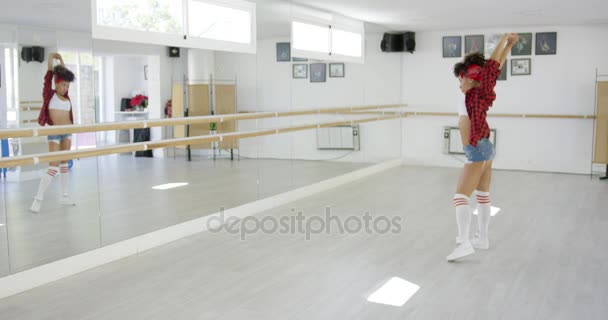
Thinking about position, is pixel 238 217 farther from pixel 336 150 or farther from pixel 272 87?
pixel 336 150

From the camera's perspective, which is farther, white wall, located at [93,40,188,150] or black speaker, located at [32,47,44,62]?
white wall, located at [93,40,188,150]

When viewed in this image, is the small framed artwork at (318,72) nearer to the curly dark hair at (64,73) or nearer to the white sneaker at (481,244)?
the white sneaker at (481,244)

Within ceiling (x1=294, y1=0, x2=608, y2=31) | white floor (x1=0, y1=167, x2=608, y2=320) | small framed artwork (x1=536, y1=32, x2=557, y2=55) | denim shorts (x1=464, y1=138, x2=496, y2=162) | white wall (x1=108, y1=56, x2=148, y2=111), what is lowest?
white floor (x1=0, y1=167, x2=608, y2=320)

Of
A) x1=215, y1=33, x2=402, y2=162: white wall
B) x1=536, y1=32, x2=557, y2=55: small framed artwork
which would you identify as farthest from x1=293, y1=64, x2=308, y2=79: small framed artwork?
x1=536, y1=32, x2=557, y2=55: small framed artwork

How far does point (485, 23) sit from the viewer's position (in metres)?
9.59

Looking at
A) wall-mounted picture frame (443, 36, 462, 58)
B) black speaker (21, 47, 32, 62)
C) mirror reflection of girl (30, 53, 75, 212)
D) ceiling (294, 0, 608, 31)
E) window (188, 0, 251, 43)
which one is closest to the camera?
black speaker (21, 47, 32, 62)

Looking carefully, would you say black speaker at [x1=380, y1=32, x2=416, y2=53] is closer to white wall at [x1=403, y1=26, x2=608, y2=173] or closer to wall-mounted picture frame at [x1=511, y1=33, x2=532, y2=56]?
white wall at [x1=403, y1=26, x2=608, y2=173]

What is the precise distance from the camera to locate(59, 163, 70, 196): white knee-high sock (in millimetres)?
4133

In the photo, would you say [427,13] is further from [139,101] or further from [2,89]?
[2,89]

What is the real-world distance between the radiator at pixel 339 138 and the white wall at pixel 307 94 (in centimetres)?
10

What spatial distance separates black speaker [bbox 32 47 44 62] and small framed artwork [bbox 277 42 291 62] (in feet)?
10.6

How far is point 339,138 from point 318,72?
3.62 feet

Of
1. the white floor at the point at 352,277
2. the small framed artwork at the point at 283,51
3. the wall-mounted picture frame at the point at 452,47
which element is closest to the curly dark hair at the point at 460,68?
the white floor at the point at 352,277

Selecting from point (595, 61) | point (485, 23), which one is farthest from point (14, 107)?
point (595, 61)
